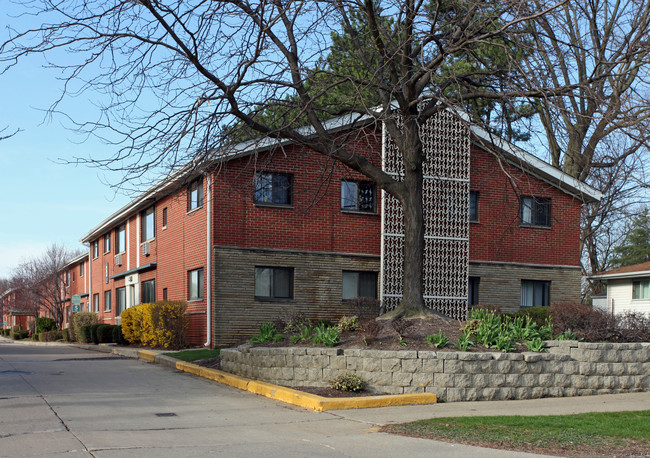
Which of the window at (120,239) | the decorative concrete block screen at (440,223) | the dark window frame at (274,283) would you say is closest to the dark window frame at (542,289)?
the decorative concrete block screen at (440,223)

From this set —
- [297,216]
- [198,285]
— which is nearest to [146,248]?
[198,285]

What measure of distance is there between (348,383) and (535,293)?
1588 centimetres

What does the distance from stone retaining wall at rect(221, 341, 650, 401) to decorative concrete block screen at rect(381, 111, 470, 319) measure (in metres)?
9.93

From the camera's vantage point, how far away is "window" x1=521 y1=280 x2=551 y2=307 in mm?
25906

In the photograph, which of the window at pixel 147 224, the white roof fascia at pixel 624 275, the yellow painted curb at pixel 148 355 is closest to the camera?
the yellow painted curb at pixel 148 355

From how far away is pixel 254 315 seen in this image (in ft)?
71.3

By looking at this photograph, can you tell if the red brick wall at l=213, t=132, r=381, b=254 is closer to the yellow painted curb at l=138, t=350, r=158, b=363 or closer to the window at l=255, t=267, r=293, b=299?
the window at l=255, t=267, r=293, b=299

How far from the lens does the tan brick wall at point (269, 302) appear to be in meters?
21.3

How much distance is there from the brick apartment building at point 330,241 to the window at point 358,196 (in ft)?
0.11

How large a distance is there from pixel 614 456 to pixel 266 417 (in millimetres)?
4791

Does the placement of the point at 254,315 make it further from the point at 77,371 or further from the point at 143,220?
the point at 143,220

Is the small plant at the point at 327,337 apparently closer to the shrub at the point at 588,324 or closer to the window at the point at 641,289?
the shrub at the point at 588,324

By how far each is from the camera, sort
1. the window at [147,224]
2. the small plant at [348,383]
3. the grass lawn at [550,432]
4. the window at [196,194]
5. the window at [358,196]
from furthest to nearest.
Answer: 1. the window at [147,224]
2. the window at [358,196]
3. the window at [196,194]
4. the small plant at [348,383]
5. the grass lawn at [550,432]

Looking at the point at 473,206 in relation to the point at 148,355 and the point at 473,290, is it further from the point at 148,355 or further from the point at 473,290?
the point at 148,355
